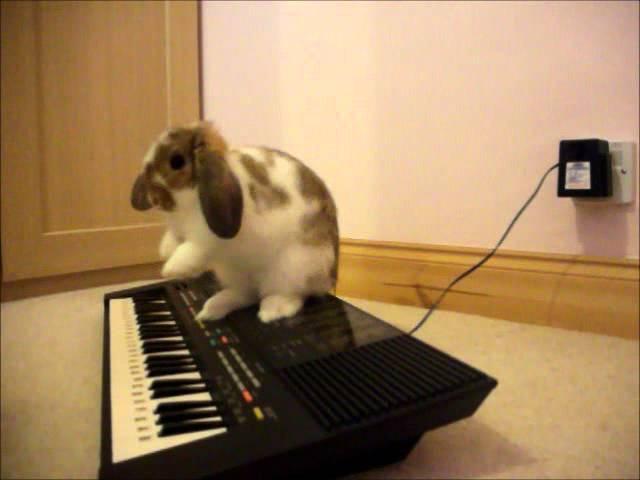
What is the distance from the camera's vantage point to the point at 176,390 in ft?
1.35

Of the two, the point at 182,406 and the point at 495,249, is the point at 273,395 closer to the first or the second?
the point at 182,406

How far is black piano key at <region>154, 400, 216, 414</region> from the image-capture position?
0.38 meters

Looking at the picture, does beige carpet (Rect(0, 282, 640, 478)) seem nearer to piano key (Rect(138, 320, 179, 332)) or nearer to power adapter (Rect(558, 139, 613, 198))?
piano key (Rect(138, 320, 179, 332))

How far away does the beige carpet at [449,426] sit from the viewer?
1.49 feet

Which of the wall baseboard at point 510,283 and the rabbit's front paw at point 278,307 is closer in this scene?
the rabbit's front paw at point 278,307

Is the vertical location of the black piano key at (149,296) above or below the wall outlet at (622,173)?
below

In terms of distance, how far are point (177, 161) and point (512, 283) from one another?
67cm

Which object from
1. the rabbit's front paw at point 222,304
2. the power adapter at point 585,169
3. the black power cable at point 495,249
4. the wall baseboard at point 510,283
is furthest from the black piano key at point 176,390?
the power adapter at point 585,169

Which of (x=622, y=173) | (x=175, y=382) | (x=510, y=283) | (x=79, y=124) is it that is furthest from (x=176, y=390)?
(x=622, y=173)

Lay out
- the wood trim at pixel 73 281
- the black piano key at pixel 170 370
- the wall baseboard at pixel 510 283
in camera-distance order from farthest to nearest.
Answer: the wall baseboard at pixel 510 283 → the wood trim at pixel 73 281 → the black piano key at pixel 170 370

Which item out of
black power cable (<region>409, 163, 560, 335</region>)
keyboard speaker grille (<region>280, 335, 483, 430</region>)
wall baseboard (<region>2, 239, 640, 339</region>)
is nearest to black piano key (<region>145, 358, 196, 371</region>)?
keyboard speaker grille (<region>280, 335, 483, 430</region>)

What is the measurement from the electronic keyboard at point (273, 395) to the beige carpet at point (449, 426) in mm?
38

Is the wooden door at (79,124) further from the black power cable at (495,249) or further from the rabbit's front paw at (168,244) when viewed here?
the black power cable at (495,249)

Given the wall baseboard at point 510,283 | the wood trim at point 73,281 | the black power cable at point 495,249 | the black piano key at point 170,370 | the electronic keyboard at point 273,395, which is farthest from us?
the black power cable at point 495,249
